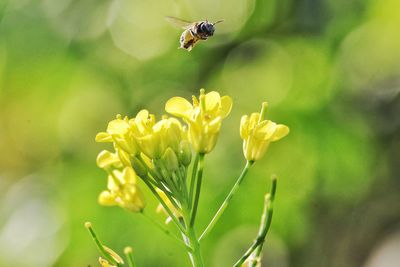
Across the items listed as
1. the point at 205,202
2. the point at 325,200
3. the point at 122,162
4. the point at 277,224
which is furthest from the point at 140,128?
the point at 325,200

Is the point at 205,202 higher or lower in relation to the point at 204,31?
lower

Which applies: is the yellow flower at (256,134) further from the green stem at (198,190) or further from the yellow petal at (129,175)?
the yellow petal at (129,175)

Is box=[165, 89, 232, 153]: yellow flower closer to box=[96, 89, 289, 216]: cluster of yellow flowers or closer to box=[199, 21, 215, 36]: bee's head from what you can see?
box=[96, 89, 289, 216]: cluster of yellow flowers

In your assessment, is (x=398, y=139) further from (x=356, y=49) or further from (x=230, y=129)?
(x=230, y=129)

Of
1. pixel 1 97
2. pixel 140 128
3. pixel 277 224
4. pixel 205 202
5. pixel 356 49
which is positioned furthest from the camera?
pixel 1 97

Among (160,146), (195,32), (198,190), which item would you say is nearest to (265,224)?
(198,190)

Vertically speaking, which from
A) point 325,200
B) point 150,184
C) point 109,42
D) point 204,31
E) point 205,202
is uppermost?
point 109,42
